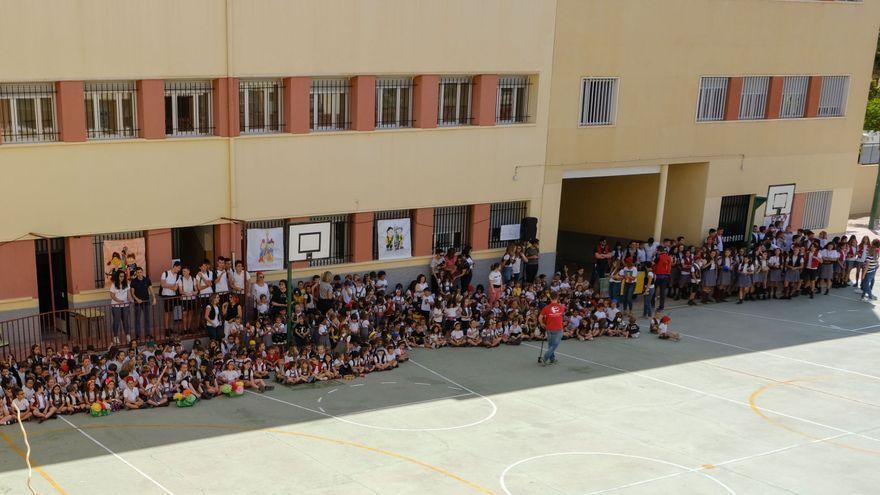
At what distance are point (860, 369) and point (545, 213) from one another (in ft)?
31.4

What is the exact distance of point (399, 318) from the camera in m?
23.9

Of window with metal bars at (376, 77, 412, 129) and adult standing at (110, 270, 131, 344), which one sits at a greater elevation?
window with metal bars at (376, 77, 412, 129)

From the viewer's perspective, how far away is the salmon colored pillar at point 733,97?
104ft

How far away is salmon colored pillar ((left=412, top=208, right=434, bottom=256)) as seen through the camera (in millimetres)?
26266

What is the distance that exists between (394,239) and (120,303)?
7.53m

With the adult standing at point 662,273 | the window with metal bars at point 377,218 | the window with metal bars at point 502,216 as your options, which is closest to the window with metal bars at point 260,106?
the window with metal bars at point 377,218

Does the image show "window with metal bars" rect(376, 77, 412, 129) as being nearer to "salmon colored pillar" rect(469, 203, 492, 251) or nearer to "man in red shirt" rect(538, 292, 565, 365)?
"salmon colored pillar" rect(469, 203, 492, 251)

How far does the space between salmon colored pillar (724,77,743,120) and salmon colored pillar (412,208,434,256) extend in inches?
455

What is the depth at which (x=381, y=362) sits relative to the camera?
21672mm

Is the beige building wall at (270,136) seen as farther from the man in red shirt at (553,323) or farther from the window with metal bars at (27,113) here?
the man in red shirt at (553,323)

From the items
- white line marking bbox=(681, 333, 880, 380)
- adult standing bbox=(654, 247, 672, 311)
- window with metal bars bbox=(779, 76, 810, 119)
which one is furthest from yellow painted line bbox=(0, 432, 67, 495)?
window with metal bars bbox=(779, 76, 810, 119)

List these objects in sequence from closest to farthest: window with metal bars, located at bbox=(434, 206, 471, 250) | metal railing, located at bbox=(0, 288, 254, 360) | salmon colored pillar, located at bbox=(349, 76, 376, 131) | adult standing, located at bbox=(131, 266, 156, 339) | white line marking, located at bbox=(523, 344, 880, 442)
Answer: white line marking, located at bbox=(523, 344, 880, 442), metal railing, located at bbox=(0, 288, 254, 360), adult standing, located at bbox=(131, 266, 156, 339), salmon colored pillar, located at bbox=(349, 76, 376, 131), window with metal bars, located at bbox=(434, 206, 471, 250)

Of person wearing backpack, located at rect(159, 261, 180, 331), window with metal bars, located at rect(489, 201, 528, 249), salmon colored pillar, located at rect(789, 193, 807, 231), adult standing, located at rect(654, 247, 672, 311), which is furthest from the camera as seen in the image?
salmon colored pillar, located at rect(789, 193, 807, 231)

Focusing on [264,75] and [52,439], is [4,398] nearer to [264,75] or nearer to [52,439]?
[52,439]
